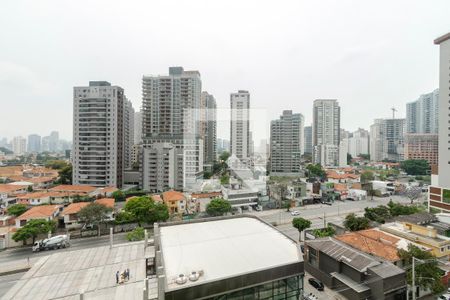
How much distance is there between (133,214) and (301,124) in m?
28.4

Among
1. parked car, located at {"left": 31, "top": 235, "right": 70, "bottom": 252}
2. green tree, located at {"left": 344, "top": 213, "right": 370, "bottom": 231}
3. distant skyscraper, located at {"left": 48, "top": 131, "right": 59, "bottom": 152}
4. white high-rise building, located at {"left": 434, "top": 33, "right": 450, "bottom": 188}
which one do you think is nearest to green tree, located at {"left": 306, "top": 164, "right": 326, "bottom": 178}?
white high-rise building, located at {"left": 434, "top": 33, "right": 450, "bottom": 188}

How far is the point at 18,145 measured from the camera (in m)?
60.4

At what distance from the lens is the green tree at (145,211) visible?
42.9 ft

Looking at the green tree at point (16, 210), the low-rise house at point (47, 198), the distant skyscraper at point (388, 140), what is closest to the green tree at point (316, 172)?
the distant skyscraper at point (388, 140)

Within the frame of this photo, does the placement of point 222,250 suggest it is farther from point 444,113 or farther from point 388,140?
point 388,140

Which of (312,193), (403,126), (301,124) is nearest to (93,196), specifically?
(312,193)

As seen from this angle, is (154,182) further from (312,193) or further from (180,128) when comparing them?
(312,193)

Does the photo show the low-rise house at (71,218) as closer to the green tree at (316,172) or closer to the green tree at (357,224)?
the green tree at (357,224)

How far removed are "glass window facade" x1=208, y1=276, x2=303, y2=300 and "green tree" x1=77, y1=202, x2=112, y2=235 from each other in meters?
10.8

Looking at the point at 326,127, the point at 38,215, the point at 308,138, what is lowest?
the point at 38,215

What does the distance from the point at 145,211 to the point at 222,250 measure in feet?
28.1

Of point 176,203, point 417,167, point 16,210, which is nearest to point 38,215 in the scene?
point 16,210

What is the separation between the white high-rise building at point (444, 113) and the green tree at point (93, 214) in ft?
Answer: 72.1

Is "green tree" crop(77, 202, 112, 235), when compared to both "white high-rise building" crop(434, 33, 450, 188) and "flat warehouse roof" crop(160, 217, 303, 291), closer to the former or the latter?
"flat warehouse roof" crop(160, 217, 303, 291)
